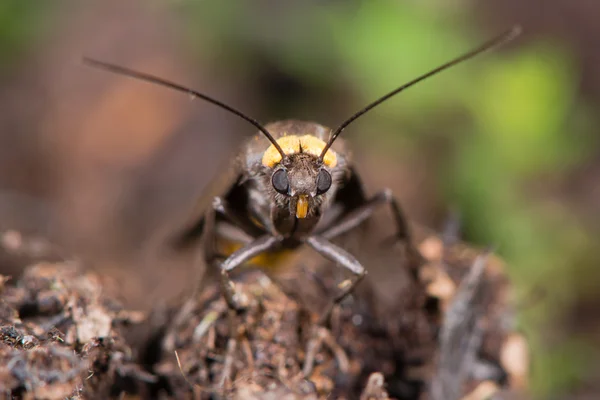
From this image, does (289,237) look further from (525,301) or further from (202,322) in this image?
(525,301)

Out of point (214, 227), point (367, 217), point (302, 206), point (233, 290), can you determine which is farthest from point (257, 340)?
point (367, 217)

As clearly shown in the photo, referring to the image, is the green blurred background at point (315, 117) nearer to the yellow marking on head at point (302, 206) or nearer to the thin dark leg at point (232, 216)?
the thin dark leg at point (232, 216)

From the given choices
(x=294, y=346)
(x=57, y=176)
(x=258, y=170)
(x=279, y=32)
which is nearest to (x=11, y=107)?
(x=57, y=176)

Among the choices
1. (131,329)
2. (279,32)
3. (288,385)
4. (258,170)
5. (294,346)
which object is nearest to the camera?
(288,385)

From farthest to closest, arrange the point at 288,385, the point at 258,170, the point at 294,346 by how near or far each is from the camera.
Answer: the point at 258,170 < the point at 294,346 < the point at 288,385

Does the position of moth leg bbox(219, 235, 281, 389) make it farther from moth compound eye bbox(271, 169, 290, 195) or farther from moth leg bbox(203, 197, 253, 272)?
moth compound eye bbox(271, 169, 290, 195)

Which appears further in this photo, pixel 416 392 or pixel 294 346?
pixel 416 392

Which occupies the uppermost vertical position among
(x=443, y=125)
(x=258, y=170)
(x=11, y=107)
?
(x=443, y=125)
